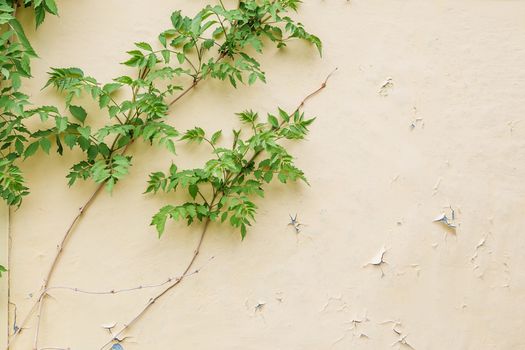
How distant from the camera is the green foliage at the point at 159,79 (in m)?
1.43

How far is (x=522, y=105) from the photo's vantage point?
1.95 m

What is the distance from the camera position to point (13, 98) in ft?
4.53

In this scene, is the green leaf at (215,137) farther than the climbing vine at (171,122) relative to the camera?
Yes

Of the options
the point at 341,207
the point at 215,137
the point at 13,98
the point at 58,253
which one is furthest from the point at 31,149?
the point at 341,207

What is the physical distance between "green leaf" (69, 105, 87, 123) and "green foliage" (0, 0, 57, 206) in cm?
13

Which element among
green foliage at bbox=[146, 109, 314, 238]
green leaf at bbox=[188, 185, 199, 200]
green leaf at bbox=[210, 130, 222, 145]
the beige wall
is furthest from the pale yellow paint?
green leaf at bbox=[210, 130, 222, 145]

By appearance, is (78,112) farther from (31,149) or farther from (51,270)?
(51,270)

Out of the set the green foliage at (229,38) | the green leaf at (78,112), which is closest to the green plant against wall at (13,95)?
the green leaf at (78,112)

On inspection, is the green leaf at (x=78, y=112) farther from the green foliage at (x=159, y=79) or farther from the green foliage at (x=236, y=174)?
the green foliage at (x=236, y=174)

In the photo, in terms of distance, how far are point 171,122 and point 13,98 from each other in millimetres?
482

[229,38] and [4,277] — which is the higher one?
[229,38]

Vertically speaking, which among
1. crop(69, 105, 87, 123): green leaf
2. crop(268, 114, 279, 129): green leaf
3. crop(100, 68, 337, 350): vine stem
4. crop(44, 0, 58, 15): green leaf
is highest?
crop(44, 0, 58, 15): green leaf

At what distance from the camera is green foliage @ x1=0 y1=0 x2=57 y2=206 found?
4.39 ft

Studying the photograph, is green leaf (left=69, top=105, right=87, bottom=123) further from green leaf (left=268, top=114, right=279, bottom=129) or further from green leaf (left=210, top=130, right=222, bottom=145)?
green leaf (left=268, top=114, right=279, bottom=129)
